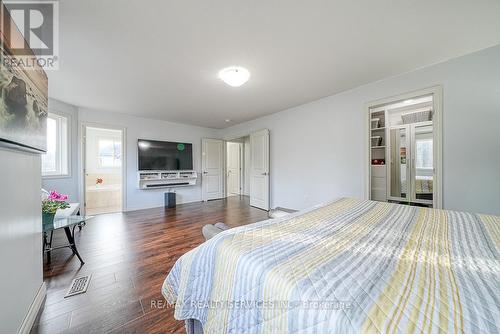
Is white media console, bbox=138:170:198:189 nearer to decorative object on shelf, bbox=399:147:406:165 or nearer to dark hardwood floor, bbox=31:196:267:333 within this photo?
dark hardwood floor, bbox=31:196:267:333

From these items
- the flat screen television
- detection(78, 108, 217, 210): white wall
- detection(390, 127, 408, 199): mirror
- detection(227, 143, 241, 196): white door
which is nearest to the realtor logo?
detection(78, 108, 217, 210): white wall

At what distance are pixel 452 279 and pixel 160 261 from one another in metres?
2.35

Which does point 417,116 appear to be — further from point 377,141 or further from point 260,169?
point 260,169

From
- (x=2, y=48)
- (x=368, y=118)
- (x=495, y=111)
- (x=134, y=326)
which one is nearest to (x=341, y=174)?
(x=368, y=118)

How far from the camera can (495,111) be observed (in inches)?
74.2

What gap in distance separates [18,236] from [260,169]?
388cm

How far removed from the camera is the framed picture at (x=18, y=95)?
93cm

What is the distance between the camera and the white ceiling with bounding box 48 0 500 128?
55.7 inches

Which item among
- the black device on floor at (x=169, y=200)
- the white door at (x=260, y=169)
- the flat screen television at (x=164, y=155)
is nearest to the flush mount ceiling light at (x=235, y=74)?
the white door at (x=260, y=169)

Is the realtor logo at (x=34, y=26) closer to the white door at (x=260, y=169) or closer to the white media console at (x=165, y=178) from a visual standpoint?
the white media console at (x=165, y=178)

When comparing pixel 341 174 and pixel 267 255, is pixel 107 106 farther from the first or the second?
pixel 341 174

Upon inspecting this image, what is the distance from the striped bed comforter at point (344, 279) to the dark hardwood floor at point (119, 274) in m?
0.64

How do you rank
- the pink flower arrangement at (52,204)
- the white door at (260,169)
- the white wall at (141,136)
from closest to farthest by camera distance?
1. the pink flower arrangement at (52,204)
2. the white wall at (141,136)
3. the white door at (260,169)

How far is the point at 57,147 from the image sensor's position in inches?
137
